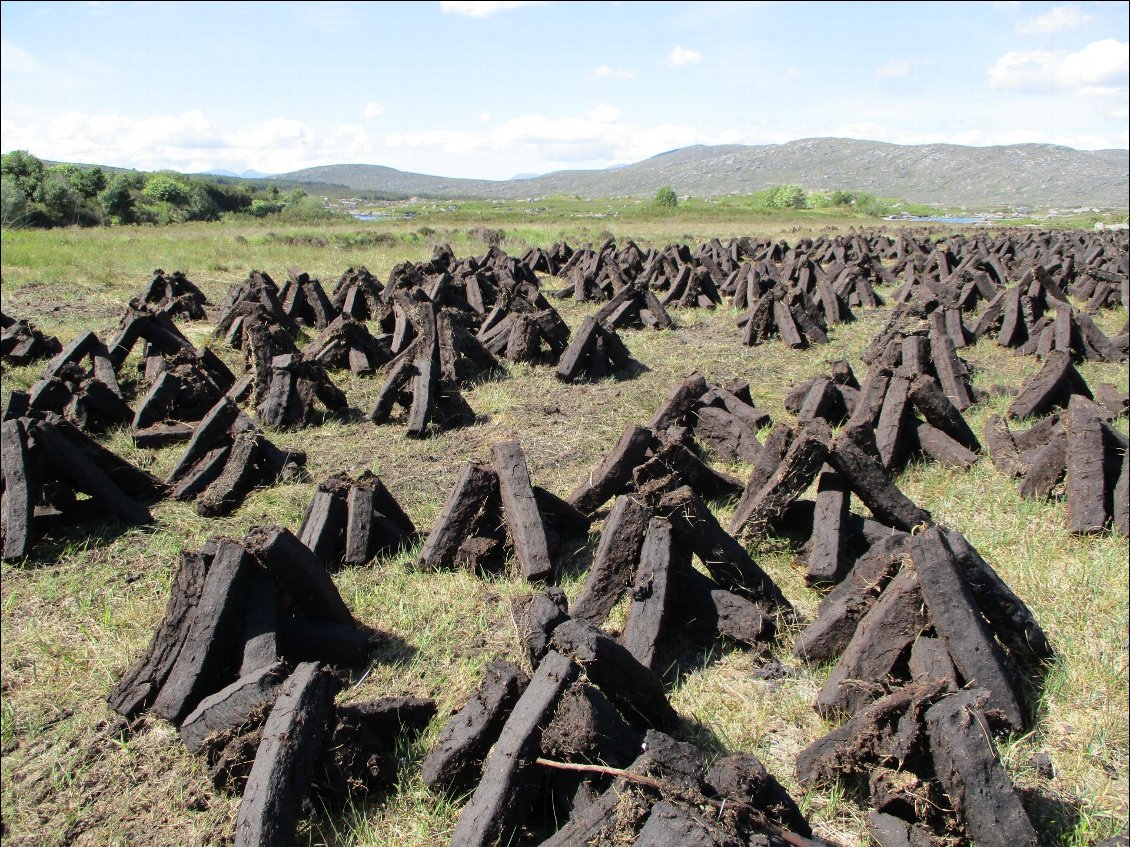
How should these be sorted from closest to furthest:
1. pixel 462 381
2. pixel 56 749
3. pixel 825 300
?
pixel 56 749, pixel 462 381, pixel 825 300

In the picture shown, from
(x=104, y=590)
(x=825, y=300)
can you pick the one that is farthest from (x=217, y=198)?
(x=104, y=590)

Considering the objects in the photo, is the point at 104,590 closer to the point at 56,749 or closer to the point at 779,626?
the point at 56,749

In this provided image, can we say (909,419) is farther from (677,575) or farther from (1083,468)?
(677,575)

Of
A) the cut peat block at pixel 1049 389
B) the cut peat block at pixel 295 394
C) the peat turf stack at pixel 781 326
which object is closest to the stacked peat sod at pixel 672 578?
the cut peat block at pixel 295 394

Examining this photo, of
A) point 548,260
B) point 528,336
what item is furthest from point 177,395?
point 548,260

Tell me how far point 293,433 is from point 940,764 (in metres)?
7.79

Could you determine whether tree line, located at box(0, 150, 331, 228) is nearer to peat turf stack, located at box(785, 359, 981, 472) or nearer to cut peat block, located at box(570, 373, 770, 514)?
cut peat block, located at box(570, 373, 770, 514)

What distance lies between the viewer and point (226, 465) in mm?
6996

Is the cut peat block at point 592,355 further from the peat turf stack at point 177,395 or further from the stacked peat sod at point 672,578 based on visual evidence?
the stacked peat sod at point 672,578

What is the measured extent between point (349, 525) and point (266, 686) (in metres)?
2.24

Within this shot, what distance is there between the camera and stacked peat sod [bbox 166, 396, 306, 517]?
6723 millimetres

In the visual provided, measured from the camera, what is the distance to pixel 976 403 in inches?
375

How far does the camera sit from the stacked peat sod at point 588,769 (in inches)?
102

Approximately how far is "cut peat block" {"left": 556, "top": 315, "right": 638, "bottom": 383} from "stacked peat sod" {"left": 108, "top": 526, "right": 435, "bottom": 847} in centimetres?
651
